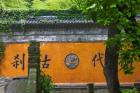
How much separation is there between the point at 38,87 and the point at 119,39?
6.62 meters

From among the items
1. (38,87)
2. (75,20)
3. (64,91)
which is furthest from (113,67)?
(75,20)

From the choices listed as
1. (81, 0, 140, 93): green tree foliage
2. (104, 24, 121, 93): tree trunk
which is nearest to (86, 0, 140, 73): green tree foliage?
(81, 0, 140, 93): green tree foliage

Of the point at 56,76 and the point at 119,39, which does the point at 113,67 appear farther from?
the point at 56,76

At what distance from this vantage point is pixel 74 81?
Answer: 17016mm

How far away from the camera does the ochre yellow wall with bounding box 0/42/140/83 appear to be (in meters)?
17.1

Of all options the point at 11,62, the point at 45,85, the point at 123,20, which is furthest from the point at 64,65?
the point at 123,20

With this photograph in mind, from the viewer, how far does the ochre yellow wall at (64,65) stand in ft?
56.0

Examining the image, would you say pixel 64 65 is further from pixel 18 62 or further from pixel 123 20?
pixel 123 20

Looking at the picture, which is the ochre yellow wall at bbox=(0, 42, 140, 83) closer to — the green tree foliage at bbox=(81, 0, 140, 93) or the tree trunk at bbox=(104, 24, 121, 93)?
the tree trunk at bbox=(104, 24, 121, 93)

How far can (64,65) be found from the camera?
17359 mm

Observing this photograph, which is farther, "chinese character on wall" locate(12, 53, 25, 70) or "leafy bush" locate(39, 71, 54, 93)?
"chinese character on wall" locate(12, 53, 25, 70)

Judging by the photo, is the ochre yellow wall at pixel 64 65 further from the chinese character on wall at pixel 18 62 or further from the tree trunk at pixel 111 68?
the tree trunk at pixel 111 68

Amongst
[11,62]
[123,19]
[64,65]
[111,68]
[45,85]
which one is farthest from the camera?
[64,65]

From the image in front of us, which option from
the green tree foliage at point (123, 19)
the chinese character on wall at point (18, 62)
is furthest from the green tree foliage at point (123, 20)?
the chinese character on wall at point (18, 62)
